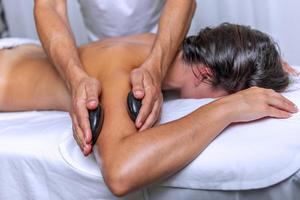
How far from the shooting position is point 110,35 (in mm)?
1694

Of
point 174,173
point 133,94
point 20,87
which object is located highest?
point 133,94

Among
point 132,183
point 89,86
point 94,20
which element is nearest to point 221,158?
point 132,183

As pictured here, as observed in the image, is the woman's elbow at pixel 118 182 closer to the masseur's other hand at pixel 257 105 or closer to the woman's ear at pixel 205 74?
the masseur's other hand at pixel 257 105

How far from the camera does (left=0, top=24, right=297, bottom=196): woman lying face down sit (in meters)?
0.97

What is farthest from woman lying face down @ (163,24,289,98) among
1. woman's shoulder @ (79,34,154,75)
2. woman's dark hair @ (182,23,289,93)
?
woman's shoulder @ (79,34,154,75)

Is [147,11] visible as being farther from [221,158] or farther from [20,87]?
[221,158]

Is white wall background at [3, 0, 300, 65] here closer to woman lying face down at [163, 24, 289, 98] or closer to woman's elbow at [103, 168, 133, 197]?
woman lying face down at [163, 24, 289, 98]

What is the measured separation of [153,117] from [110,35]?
0.69 m

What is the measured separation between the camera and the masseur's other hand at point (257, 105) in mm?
1059

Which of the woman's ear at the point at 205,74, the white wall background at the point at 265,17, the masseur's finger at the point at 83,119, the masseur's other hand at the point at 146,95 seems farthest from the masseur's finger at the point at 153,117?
the white wall background at the point at 265,17

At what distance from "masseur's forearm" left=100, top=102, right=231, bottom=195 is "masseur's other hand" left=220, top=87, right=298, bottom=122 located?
0.07 m

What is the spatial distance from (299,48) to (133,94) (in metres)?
1.08

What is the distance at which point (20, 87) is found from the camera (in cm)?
146

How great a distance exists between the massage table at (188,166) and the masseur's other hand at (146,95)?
0.09 meters
